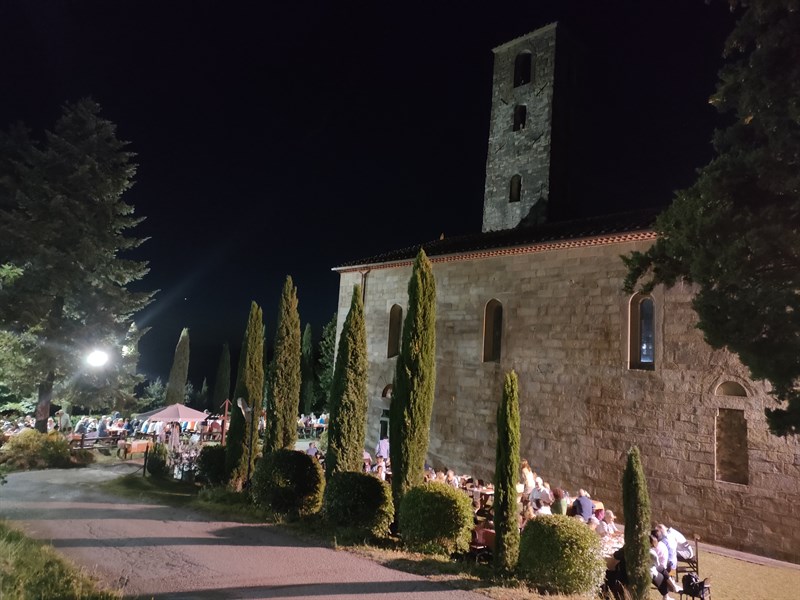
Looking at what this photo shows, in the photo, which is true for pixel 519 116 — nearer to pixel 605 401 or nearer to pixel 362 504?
pixel 605 401

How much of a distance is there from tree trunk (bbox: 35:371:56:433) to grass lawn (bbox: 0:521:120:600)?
477 inches

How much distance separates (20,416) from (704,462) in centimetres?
2580

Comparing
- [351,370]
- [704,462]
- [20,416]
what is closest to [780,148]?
[704,462]

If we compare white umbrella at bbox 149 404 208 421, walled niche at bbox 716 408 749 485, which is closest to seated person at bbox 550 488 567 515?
walled niche at bbox 716 408 749 485

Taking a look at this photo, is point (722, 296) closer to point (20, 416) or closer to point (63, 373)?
point (63, 373)

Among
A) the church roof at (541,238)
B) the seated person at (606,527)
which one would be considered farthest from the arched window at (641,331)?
the seated person at (606,527)

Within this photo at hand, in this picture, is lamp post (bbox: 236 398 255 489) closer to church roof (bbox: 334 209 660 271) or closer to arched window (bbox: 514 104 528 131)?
church roof (bbox: 334 209 660 271)

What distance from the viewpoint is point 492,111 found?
22.4m

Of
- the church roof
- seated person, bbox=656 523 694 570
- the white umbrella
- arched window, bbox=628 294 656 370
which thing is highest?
the church roof

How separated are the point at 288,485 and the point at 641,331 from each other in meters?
9.11

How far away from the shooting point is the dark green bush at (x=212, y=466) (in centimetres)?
1396

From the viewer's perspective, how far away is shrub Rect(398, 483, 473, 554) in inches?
362

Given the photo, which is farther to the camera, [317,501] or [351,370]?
[351,370]

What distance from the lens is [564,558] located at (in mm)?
7633
